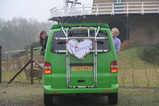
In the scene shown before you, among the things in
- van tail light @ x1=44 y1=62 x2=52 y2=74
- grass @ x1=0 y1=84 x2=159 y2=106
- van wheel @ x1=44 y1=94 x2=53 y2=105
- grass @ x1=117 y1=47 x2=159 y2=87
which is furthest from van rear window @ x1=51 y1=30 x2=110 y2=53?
grass @ x1=117 y1=47 x2=159 y2=87

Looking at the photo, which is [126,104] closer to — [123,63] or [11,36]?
[123,63]

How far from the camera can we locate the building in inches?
1298

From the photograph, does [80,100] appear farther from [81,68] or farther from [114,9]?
[114,9]

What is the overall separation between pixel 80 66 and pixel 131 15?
27.4 m

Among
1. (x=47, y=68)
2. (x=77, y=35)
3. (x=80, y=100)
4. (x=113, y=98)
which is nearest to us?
(x=47, y=68)

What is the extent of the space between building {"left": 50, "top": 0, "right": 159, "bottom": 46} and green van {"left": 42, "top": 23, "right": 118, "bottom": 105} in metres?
26.2

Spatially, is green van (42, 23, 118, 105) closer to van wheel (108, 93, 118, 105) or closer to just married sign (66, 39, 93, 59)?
just married sign (66, 39, 93, 59)

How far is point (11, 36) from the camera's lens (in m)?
72.2

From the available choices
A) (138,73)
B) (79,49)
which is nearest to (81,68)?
(79,49)

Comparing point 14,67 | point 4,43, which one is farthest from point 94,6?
point 4,43

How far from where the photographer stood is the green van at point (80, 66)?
685 cm

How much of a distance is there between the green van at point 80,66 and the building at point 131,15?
2623 cm

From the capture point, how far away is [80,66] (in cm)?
689

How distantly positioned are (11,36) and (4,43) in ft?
7.36
